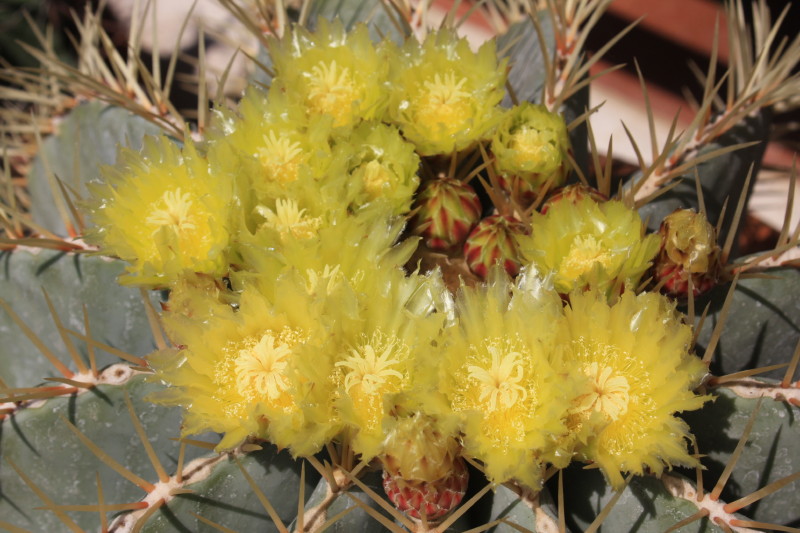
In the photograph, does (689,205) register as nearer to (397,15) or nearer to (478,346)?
(478,346)

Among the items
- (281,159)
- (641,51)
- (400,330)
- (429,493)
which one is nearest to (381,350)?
(400,330)

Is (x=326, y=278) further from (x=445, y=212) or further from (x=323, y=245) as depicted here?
(x=445, y=212)

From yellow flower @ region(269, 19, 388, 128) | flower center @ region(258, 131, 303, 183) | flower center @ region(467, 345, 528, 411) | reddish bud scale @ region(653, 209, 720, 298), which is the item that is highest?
yellow flower @ region(269, 19, 388, 128)

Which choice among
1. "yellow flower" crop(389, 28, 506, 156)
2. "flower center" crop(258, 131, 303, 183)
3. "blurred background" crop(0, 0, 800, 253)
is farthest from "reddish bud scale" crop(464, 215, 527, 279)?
"blurred background" crop(0, 0, 800, 253)

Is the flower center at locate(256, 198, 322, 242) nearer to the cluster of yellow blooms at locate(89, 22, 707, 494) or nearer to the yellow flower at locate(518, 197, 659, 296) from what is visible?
the cluster of yellow blooms at locate(89, 22, 707, 494)

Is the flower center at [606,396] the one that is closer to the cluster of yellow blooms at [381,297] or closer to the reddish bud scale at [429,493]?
the cluster of yellow blooms at [381,297]
